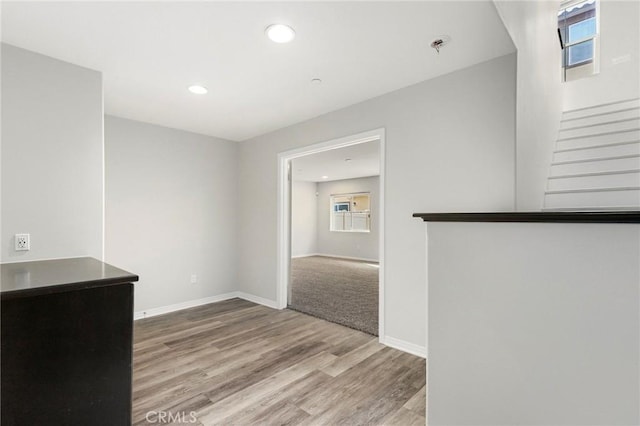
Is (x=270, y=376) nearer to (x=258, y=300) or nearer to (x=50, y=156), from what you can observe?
(x=258, y=300)

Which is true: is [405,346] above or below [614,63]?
below

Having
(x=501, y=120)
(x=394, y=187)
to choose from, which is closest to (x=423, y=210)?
(x=394, y=187)

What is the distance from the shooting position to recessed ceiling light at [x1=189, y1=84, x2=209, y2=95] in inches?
106

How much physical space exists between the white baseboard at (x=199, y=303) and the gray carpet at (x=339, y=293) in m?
0.43

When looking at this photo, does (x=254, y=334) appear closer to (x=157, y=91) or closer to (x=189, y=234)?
(x=189, y=234)

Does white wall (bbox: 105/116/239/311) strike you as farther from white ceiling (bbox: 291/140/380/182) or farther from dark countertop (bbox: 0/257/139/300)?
dark countertop (bbox: 0/257/139/300)

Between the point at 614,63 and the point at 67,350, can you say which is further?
the point at 614,63

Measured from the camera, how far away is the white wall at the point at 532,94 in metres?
2.11

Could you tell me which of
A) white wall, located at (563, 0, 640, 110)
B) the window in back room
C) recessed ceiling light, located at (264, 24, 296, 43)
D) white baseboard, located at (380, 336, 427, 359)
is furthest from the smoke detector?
the window in back room

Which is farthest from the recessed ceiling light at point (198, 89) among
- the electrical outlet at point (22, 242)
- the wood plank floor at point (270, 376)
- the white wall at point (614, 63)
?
the white wall at point (614, 63)

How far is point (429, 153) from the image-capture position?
2.55 m

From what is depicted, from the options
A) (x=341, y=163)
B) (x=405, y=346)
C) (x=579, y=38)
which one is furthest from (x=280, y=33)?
(x=579, y=38)

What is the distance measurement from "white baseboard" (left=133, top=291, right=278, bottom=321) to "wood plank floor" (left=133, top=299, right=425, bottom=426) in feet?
0.96

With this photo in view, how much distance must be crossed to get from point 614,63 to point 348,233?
21.4 ft
